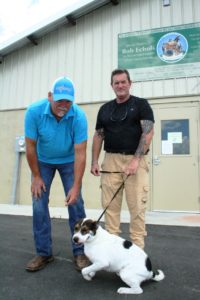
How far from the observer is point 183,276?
272 centimetres

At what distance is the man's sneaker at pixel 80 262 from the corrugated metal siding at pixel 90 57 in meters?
4.56

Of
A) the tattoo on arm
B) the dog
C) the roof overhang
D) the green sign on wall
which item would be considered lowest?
the dog

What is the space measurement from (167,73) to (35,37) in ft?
11.3

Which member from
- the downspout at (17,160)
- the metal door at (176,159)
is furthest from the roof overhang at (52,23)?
the metal door at (176,159)

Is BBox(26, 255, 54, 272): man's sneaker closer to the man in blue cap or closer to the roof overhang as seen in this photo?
the man in blue cap

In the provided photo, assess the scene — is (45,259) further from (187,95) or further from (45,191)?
(187,95)

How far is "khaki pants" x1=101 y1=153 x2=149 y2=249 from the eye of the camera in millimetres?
2871

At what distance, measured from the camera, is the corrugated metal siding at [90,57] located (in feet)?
22.6

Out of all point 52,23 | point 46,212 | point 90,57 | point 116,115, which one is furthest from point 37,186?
point 52,23

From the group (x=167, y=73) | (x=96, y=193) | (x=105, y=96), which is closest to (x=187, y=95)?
(x=167, y=73)

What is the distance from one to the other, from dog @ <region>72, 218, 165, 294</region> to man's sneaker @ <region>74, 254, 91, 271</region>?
13.6 inches

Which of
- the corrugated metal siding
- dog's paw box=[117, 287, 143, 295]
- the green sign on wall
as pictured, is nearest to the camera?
dog's paw box=[117, 287, 143, 295]

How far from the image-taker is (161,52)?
6.93m

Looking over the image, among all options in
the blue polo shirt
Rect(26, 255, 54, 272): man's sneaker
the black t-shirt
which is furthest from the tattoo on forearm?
Rect(26, 255, 54, 272): man's sneaker
